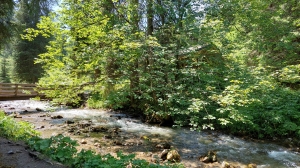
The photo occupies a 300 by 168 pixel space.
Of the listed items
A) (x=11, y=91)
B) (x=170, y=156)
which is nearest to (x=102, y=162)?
(x=170, y=156)

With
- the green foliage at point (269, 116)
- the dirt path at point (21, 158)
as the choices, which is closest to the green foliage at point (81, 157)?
the dirt path at point (21, 158)

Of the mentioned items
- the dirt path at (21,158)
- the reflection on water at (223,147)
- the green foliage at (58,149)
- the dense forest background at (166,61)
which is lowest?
the reflection on water at (223,147)

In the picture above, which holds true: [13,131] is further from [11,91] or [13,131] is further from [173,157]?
[11,91]

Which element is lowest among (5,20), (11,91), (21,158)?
(21,158)

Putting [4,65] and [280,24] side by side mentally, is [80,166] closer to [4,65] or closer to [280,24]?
[280,24]

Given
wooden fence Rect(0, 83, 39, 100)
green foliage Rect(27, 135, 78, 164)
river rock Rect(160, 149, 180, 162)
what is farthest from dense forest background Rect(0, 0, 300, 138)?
wooden fence Rect(0, 83, 39, 100)

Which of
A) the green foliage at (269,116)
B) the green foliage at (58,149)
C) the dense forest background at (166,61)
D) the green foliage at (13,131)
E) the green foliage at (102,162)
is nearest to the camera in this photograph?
the green foliage at (102,162)

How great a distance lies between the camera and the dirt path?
8.89 feet

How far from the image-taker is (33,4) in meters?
9.88

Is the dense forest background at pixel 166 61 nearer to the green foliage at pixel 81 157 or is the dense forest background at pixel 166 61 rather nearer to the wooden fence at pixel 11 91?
the green foliage at pixel 81 157

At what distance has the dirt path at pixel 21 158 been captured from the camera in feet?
8.89

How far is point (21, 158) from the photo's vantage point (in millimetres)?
2910

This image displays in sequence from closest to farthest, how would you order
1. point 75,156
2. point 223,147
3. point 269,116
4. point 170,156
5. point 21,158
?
point 21,158 → point 75,156 → point 170,156 → point 223,147 → point 269,116

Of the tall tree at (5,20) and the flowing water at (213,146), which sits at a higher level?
the tall tree at (5,20)
